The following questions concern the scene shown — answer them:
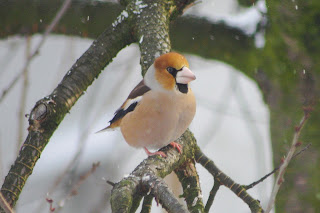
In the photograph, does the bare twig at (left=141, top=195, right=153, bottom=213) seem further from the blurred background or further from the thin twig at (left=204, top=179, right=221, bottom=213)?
the blurred background

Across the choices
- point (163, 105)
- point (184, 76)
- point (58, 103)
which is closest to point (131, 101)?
point (163, 105)

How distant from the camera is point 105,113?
4.75 m

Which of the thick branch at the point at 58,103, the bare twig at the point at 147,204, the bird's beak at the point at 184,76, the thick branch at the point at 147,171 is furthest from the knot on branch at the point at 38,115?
the bird's beak at the point at 184,76

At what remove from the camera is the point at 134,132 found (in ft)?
7.60

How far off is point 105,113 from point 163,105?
8.51ft

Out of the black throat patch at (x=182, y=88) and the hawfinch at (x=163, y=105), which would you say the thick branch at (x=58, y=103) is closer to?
the hawfinch at (x=163, y=105)

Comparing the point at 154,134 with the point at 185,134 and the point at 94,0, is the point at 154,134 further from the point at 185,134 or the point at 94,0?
the point at 94,0

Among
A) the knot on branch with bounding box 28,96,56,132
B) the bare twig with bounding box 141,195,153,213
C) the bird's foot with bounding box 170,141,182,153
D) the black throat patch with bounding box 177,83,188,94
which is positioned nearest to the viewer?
the bare twig with bounding box 141,195,153,213

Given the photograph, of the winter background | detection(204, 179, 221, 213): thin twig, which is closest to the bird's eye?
detection(204, 179, 221, 213): thin twig

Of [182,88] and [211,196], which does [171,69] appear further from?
[211,196]

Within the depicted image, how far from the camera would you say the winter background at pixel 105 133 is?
3549 millimetres

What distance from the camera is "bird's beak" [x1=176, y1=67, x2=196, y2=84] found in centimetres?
217

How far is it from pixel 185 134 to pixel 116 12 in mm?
1705

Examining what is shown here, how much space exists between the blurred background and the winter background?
12mm
